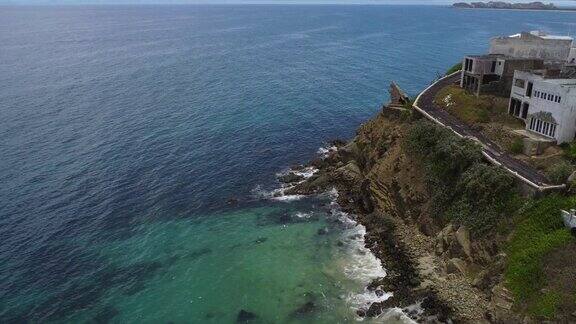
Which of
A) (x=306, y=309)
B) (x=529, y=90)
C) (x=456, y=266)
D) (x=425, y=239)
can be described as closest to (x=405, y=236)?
(x=425, y=239)

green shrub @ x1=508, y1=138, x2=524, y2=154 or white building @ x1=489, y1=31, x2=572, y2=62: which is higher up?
white building @ x1=489, y1=31, x2=572, y2=62

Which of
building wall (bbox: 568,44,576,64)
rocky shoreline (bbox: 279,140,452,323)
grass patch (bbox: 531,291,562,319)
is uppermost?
building wall (bbox: 568,44,576,64)

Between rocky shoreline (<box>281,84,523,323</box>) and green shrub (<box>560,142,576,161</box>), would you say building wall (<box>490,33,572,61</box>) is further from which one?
green shrub (<box>560,142,576,161</box>)

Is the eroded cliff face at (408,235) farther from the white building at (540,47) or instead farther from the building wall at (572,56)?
the building wall at (572,56)

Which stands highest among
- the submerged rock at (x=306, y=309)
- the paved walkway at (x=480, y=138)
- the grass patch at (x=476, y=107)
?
the grass patch at (x=476, y=107)

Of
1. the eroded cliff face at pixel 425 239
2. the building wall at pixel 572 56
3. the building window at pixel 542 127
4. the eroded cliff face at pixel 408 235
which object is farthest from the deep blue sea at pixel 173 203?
the building wall at pixel 572 56

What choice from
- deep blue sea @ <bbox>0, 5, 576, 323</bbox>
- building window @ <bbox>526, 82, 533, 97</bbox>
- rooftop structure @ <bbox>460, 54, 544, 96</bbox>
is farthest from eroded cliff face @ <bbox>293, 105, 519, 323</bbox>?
building window @ <bbox>526, 82, 533, 97</bbox>

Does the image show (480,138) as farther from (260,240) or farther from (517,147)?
(260,240)
